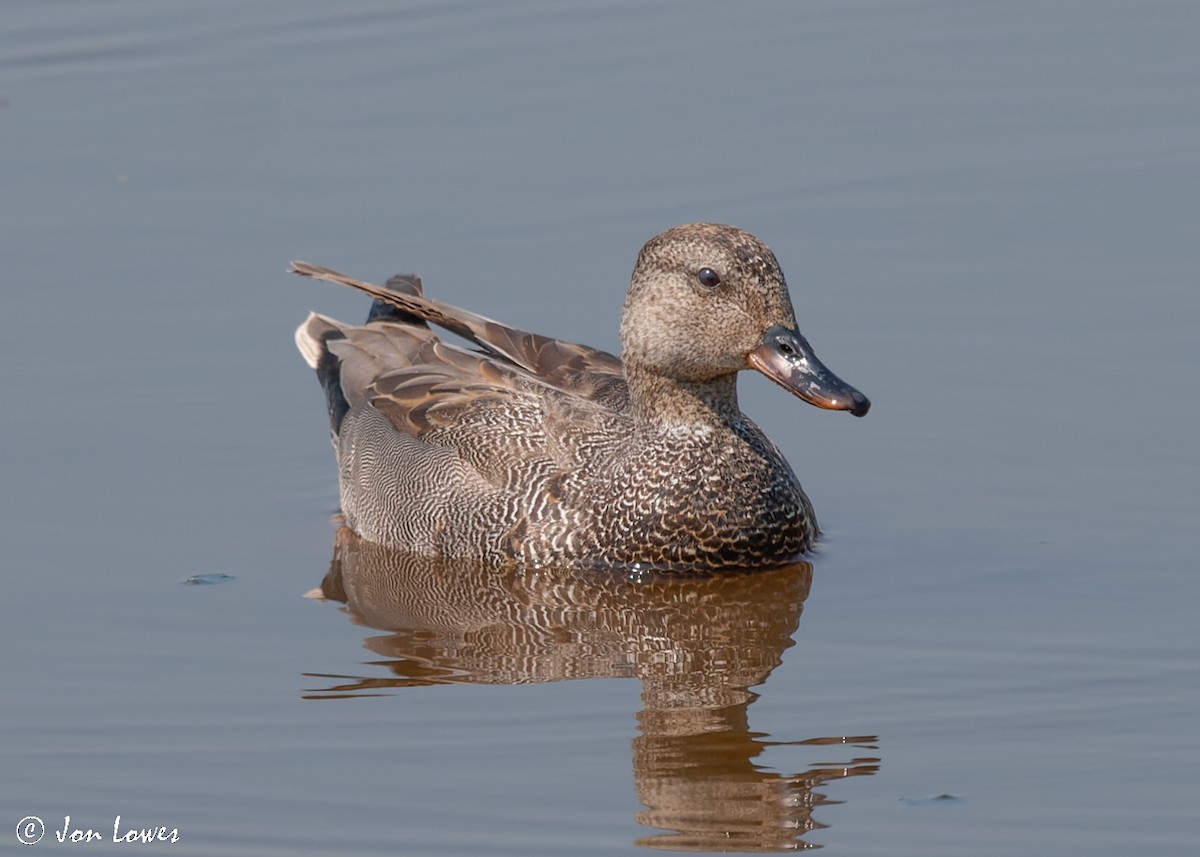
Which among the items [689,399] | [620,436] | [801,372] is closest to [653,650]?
[801,372]

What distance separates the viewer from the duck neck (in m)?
11.0

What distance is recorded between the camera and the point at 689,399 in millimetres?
10969

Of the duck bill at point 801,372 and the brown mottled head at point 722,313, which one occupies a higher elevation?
the brown mottled head at point 722,313

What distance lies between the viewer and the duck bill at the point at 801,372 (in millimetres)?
10188

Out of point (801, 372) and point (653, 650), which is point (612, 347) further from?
point (653, 650)

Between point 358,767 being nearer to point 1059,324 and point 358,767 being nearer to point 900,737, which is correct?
point 900,737

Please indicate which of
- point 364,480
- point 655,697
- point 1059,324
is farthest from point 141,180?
point 655,697

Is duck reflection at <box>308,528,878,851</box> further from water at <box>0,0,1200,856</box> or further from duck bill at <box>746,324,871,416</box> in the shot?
duck bill at <box>746,324,871,416</box>

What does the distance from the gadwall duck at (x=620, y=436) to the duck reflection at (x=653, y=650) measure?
0.51ft

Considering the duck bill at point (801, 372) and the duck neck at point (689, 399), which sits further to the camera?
the duck neck at point (689, 399)

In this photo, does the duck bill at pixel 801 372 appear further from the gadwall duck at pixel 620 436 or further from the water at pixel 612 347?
the water at pixel 612 347

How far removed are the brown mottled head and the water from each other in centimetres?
97

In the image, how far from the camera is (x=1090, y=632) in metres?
9.58

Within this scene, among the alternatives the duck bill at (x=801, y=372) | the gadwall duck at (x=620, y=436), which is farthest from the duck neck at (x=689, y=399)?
the duck bill at (x=801, y=372)
